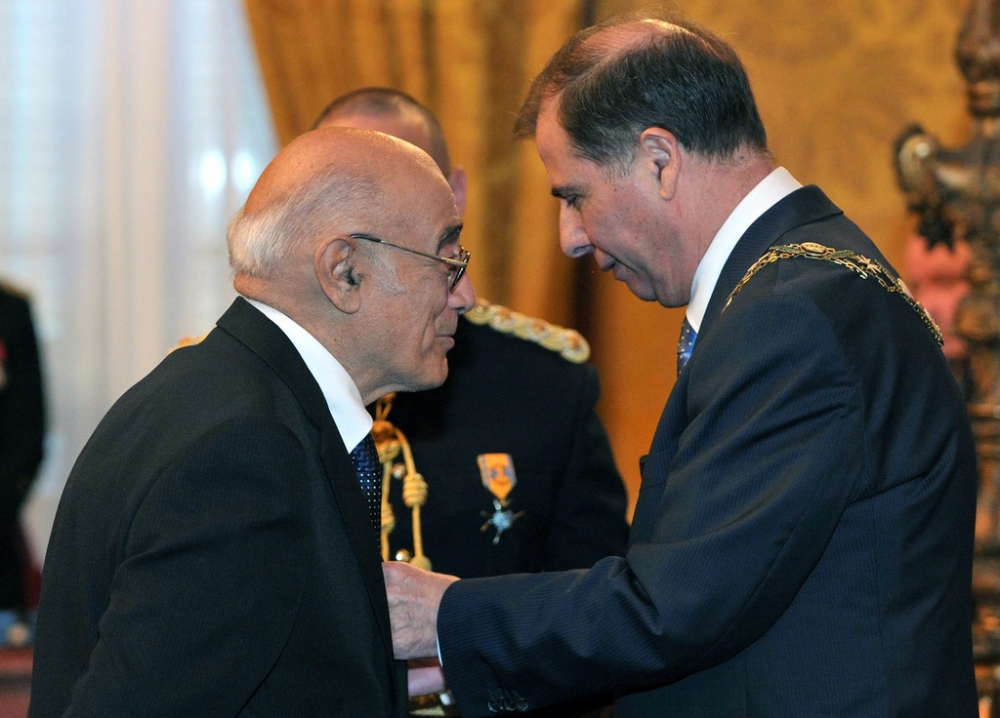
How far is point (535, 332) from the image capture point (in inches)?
86.1

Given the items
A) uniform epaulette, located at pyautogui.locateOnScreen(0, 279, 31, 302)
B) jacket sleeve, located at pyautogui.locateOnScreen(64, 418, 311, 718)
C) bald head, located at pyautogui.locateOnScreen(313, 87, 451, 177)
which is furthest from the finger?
uniform epaulette, located at pyautogui.locateOnScreen(0, 279, 31, 302)

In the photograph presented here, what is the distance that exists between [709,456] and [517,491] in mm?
696

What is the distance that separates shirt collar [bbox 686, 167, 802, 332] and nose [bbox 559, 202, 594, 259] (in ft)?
0.70

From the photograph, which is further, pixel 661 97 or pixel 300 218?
pixel 661 97

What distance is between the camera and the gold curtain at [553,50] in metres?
3.60

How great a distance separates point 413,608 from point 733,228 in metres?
0.67

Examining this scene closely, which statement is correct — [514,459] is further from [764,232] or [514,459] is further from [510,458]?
[764,232]

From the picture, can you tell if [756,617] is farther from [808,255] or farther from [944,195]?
[944,195]

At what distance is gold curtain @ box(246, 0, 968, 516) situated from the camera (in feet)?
11.8

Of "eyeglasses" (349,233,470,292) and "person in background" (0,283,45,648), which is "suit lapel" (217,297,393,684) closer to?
"eyeglasses" (349,233,470,292)

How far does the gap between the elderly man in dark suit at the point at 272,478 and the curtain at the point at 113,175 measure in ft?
7.42

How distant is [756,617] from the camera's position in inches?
53.4

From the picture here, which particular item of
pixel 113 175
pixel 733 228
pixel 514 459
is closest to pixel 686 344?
pixel 733 228

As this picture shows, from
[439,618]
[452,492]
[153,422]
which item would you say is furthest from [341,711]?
[452,492]
